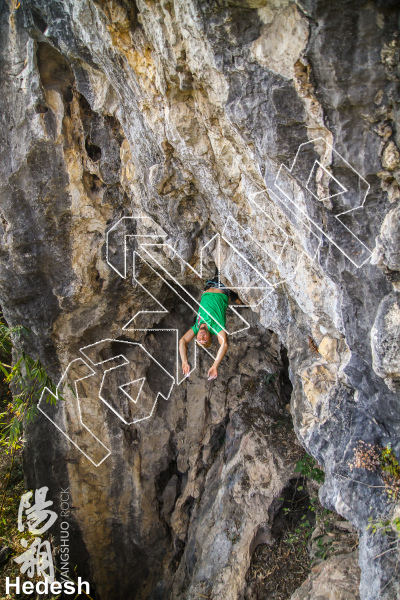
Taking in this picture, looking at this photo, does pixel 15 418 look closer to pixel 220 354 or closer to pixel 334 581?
pixel 220 354

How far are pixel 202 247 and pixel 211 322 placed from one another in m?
0.84

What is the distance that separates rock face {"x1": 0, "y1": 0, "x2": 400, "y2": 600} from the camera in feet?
7.80

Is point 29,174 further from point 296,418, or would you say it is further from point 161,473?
point 161,473

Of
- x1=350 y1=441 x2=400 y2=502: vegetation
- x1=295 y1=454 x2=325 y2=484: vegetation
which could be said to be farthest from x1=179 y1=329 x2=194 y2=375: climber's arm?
x1=350 y1=441 x2=400 y2=502: vegetation

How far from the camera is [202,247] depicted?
4.69 m

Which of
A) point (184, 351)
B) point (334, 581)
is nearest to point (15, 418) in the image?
point (184, 351)

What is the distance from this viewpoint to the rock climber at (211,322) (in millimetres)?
4602

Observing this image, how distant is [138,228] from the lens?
507cm

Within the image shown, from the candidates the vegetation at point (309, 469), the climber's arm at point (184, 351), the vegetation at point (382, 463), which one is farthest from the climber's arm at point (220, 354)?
the vegetation at point (382, 463)

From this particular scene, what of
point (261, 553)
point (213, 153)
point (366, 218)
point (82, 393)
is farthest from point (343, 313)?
point (82, 393)

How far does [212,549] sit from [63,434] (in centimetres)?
256

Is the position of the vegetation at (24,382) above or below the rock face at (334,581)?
above

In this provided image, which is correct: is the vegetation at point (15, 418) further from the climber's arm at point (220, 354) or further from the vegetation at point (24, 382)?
the climber's arm at point (220, 354)
